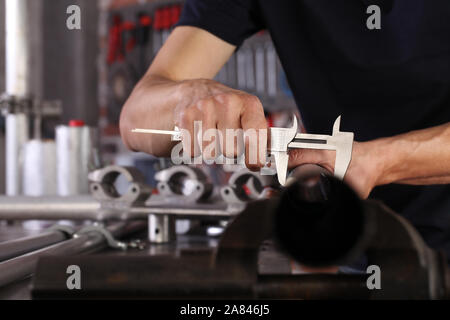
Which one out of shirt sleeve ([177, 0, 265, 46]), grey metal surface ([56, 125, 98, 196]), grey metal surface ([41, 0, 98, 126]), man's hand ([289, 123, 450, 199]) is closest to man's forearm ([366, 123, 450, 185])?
man's hand ([289, 123, 450, 199])

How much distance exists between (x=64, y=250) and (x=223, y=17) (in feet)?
A: 1.60

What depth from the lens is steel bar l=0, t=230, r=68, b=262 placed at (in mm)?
513

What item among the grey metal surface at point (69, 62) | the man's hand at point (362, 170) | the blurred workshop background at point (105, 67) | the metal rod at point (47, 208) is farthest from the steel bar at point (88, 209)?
the grey metal surface at point (69, 62)

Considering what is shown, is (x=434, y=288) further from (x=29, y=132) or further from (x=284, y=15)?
(x=29, y=132)

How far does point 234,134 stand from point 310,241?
209 mm

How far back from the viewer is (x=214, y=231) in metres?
0.84

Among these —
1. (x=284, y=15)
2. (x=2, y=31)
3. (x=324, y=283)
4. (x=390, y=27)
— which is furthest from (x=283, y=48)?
(x=2, y=31)

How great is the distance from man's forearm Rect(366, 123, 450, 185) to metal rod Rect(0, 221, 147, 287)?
1.27ft

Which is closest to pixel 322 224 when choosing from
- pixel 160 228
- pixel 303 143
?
pixel 303 143

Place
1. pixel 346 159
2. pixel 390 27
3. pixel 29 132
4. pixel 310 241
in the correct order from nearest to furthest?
pixel 310 241
pixel 346 159
pixel 390 27
pixel 29 132

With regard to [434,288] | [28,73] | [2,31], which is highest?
[2,31]

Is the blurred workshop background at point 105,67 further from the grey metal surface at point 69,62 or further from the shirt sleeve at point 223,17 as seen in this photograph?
the shirt sleeve at point 223,17

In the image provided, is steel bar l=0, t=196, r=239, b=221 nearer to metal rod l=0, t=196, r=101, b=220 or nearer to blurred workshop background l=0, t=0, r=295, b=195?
metal rod l=0, t=196, r=101, b=220

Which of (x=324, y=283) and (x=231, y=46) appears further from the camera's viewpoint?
(x=231, y=46)
